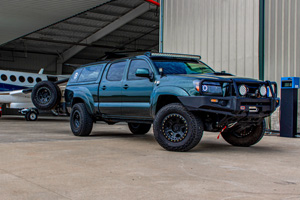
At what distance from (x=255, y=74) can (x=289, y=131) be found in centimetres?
210

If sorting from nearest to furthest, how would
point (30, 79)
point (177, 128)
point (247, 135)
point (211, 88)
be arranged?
point (211, 88) < point (177, 128) < point (247, 135) < point (30, 79)

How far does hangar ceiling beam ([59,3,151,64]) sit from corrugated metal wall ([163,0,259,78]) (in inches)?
585

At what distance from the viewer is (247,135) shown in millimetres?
7277

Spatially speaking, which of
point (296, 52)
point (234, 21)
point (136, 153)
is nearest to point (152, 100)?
point (136, 153)

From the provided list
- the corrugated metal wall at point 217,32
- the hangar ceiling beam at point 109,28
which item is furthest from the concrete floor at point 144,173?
the hangar ceiling beam at point 109,28

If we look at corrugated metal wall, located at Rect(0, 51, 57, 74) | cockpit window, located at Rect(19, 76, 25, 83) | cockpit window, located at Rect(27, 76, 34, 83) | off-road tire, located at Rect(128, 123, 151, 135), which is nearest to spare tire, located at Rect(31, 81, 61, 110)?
off-road tire, located at Rect(128, 123, 151, 135)

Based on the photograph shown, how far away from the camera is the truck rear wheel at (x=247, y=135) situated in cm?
709

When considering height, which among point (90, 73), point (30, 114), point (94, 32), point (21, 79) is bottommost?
point (30, 114)

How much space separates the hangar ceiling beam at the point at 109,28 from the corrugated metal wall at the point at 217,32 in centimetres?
1485

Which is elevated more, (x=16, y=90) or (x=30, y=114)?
(x=16, y=90)

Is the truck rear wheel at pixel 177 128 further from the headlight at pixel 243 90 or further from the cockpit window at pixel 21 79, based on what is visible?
the cockpit window at pixel 21 79

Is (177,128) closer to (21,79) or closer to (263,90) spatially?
(263,90)

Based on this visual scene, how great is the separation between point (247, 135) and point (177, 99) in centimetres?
171

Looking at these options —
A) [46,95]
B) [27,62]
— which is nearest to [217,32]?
[46,95]
